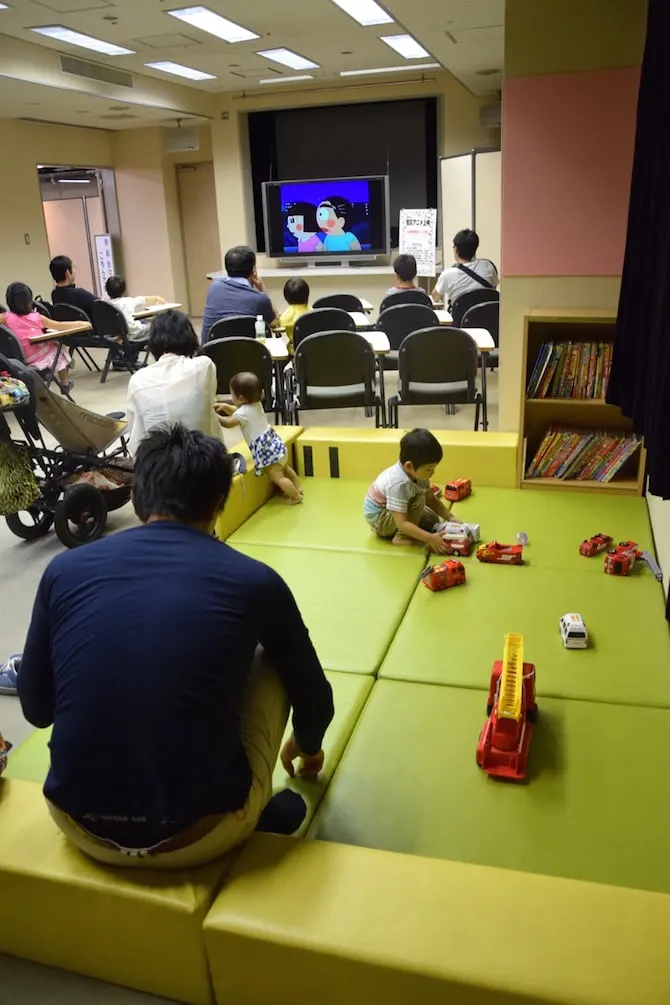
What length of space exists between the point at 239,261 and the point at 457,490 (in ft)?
7.92

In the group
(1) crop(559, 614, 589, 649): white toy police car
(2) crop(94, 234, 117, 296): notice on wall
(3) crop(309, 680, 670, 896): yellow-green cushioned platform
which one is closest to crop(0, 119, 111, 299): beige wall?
(2) crop(94, 234, 117, 296): notice on wall

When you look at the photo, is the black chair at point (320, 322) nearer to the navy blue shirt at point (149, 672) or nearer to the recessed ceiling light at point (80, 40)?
the recessed ceiling light at point (80, 40)

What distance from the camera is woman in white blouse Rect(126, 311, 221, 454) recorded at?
3236 mm

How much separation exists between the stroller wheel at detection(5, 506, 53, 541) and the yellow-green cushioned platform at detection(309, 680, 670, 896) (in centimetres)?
243

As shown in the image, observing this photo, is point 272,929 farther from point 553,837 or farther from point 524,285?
point 524,285

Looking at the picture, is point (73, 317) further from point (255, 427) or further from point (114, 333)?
point (255, 427)

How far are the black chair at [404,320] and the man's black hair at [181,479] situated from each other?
3997 millimetres

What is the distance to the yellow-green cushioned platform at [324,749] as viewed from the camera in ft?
6.54

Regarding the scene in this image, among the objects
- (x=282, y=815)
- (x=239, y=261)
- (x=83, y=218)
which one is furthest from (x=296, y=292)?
(x=83, y=218)

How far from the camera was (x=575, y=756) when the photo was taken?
2.04 meters

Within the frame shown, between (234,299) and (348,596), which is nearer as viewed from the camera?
(348,596)

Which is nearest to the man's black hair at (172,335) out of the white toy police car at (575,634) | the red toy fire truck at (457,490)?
the red toy fire truck at (457,490)

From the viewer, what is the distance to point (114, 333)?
760cm

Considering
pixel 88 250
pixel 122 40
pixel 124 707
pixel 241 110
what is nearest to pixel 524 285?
pixel 124 707
